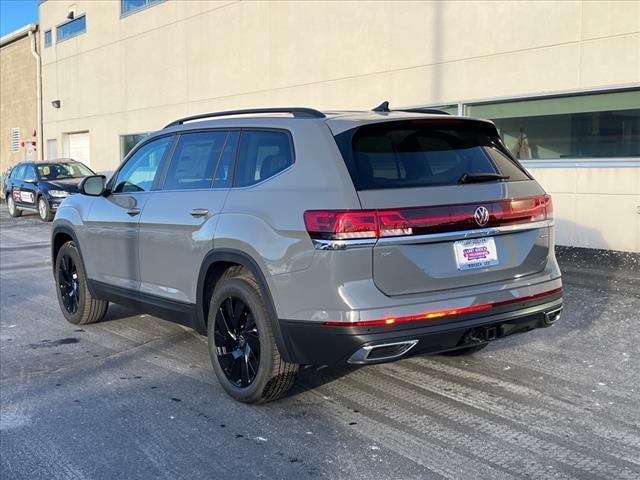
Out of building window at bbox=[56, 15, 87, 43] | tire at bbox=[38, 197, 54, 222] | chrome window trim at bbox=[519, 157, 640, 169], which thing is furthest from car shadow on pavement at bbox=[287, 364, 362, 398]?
building window at bbox=[56, 15, 87, 43]

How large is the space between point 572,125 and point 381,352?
25.0ft

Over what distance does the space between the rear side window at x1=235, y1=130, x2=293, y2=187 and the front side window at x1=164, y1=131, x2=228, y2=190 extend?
307 millimetres

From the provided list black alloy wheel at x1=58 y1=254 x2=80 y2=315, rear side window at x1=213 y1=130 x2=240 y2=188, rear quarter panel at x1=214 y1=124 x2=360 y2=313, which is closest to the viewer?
rear quarter panel at x1=214 y1=124 x2=360 y2=313

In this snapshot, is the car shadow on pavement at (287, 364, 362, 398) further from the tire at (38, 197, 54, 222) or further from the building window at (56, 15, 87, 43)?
the building window at (56, 15, 87, 43)

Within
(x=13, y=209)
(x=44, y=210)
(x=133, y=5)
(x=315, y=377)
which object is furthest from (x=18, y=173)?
(x=315, y=377)

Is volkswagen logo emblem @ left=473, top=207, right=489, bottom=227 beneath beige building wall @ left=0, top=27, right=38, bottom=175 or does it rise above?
beneath

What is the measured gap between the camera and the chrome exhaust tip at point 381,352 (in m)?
3.59

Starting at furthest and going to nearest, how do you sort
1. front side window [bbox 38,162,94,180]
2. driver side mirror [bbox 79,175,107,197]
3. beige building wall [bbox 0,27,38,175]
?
beige building wall [bbox 0,27,38,175] < front side window [bbox 38,162,94,180] < driver side mirror [bbox 79,175,107,197]

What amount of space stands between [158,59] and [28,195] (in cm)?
556

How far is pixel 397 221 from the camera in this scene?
3.60 metres

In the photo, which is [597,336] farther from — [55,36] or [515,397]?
[55,36]

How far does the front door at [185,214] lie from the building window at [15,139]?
91.0 ft

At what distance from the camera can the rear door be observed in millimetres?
3623

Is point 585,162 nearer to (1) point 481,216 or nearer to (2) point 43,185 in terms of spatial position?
(1) point 481,216
